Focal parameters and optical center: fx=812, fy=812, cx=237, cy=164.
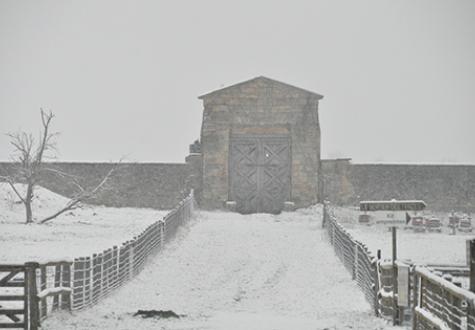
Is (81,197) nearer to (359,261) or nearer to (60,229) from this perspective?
(60,229)

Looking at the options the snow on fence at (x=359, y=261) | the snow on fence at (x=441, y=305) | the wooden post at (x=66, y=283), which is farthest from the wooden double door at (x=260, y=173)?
the snow on fence at (x=441, y=305)

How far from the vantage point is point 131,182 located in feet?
121

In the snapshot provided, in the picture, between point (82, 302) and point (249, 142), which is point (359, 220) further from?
point (82, 302)

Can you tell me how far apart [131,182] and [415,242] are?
15.4 meters

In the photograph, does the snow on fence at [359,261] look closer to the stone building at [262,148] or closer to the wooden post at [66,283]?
the wooden post at [66,283]

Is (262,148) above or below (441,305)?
above

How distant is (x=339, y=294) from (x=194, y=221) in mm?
13839

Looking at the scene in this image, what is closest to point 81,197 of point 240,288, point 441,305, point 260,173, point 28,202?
point 28,202

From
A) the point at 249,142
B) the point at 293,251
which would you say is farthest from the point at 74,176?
the point at 293,251

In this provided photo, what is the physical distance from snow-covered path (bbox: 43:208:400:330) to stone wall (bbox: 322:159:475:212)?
31.0 ft

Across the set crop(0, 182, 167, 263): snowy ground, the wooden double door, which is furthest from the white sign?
the wooden double door

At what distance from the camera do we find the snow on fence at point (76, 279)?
10893 mm

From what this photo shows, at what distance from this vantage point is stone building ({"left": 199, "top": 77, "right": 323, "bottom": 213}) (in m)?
35.2

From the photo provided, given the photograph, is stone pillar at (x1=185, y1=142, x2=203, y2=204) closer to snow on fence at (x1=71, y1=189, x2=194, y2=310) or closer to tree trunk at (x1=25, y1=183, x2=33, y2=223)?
tree trunk at (x1=25, y1=183, x2=33, y2=223)
